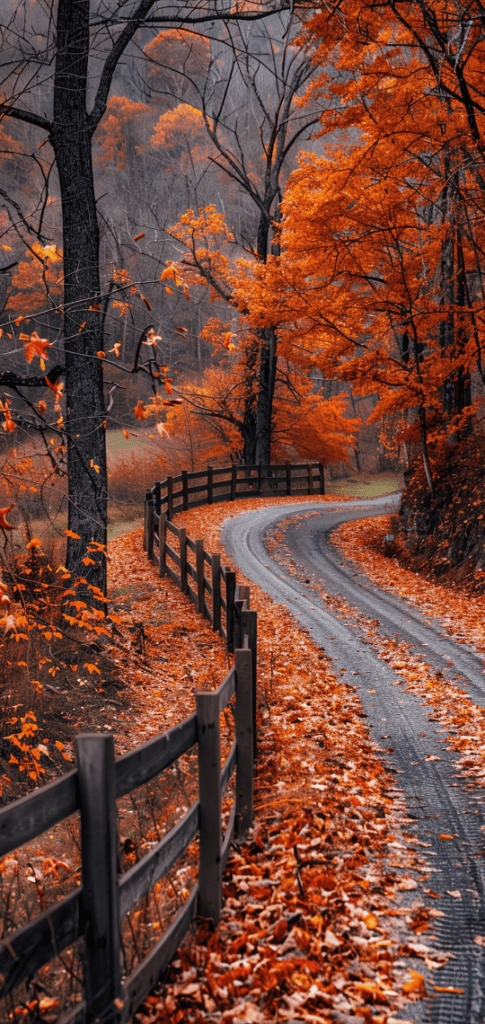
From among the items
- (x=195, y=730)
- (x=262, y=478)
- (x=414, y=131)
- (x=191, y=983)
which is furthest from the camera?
(x=262, y=478)

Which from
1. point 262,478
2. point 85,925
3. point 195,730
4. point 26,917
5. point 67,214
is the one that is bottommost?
point 26,917

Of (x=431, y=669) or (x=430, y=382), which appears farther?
(x=430, y=382)

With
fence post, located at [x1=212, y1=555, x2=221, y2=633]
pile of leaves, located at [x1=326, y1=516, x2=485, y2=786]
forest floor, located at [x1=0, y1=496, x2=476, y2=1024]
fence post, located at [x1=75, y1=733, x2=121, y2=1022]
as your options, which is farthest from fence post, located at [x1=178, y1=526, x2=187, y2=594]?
fence post, located at [x1=75, y1=733, x2=121, y2=1022]

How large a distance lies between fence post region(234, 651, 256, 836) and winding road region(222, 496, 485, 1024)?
3.75ft

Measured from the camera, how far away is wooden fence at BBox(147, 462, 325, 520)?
68.0 feet

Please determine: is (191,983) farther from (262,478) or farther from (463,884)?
(262,478)

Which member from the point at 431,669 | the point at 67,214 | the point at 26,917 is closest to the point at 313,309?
the point at 67,214

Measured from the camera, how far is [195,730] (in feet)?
10.8

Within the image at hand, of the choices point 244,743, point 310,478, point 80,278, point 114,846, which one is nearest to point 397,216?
point 80,278

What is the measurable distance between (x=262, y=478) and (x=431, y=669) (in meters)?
18.7

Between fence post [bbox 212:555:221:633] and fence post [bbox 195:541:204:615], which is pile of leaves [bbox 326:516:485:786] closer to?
fence post [bbox 212:555:221:633]

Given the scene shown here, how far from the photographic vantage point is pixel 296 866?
3.86 metres

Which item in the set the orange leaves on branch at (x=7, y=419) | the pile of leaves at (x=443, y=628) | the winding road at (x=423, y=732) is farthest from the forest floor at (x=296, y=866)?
the orange leaves on branch at (x=7, y=419)

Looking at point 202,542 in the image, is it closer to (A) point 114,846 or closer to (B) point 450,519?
(B) point 450,519
